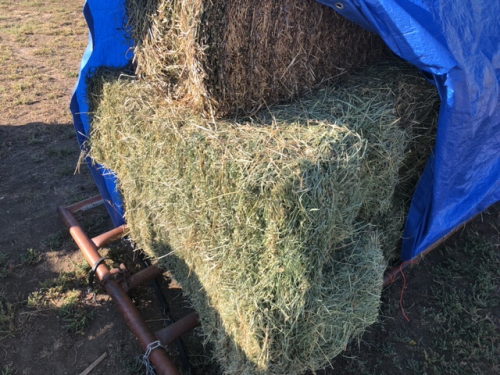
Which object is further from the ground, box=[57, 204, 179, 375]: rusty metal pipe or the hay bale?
the hay bale

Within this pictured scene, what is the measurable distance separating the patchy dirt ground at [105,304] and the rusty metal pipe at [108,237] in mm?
338

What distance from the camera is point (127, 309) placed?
286cm

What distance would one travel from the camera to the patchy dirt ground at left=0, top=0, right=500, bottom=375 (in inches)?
115

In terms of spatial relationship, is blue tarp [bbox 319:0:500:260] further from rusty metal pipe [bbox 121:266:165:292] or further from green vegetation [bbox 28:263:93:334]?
green vegetation [bbox 28:263:93:334]

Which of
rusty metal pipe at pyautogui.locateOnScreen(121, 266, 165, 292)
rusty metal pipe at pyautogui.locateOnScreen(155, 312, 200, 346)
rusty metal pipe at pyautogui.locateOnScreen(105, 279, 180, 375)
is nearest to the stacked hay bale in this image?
rusty metal pipe at pyautogui.locateOnScreen(155, 312, 200, 346)

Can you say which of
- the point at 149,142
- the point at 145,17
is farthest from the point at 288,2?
the point at 149,142

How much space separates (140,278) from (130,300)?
27cm

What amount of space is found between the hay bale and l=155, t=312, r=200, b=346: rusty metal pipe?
1.51 m

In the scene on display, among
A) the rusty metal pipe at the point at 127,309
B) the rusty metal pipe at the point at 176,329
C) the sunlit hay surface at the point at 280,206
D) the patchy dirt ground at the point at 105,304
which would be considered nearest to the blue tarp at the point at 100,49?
the rusty metal pipe at the point at 127,309

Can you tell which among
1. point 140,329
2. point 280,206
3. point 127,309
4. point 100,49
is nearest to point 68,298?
point 127,309

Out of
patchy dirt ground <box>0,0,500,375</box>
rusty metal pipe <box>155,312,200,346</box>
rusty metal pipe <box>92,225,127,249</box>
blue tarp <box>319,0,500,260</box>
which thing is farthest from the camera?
rusty metal pipe <box>92,225,127,249</box>

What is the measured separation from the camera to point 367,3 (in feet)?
6.69

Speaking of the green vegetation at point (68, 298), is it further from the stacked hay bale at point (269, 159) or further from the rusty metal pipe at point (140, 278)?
the stacked hay bale at point (269, 159)

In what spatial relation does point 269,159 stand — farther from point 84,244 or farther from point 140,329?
point 84,244
